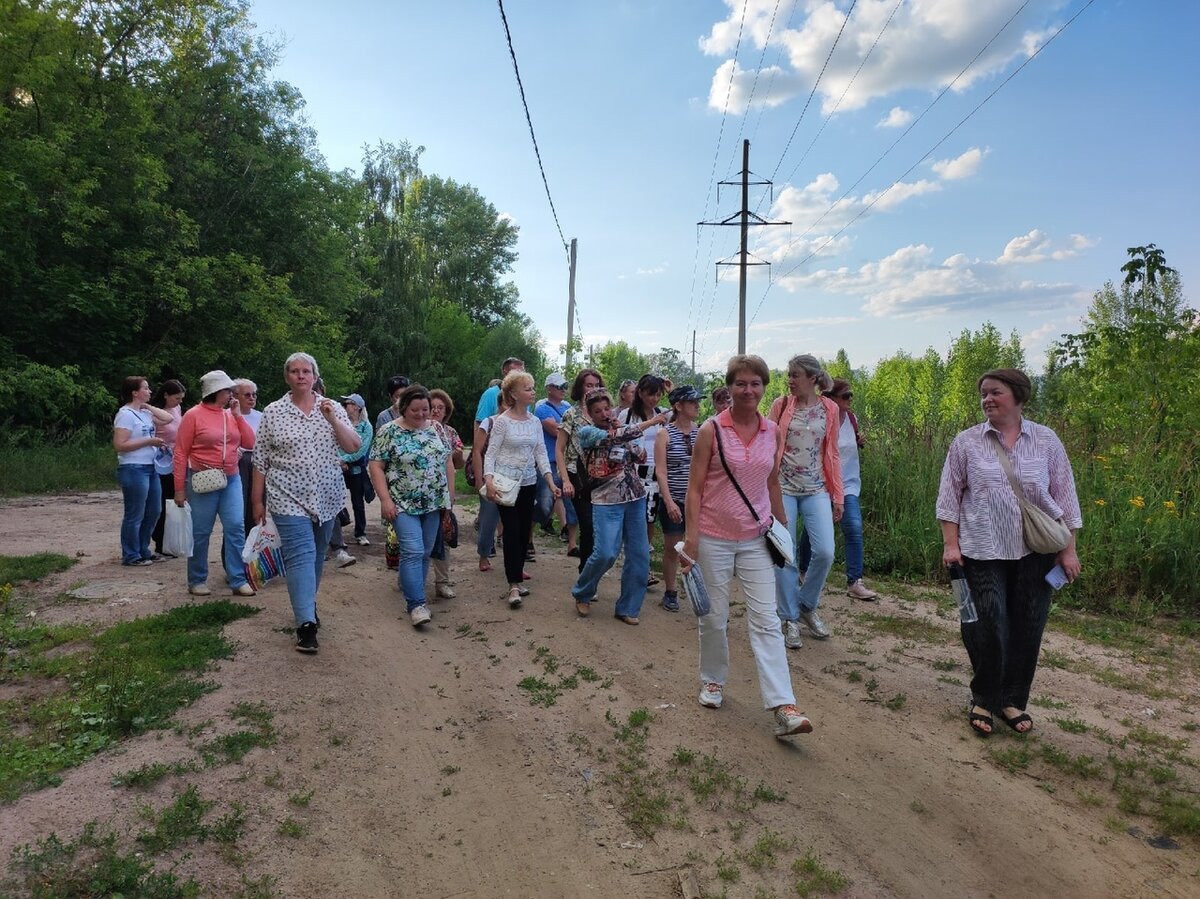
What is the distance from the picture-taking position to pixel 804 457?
202 inches

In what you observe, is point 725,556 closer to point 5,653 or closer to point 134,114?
point 5,653

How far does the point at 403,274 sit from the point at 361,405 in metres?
29.2

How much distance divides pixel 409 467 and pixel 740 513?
2.68m

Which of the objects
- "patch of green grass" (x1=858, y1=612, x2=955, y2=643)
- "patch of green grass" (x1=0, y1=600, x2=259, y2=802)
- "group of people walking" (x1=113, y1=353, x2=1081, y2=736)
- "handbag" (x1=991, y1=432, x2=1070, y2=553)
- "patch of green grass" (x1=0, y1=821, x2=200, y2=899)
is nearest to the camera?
"patch of green grass" (x1=0, y1=821, x2=200, y2=899)

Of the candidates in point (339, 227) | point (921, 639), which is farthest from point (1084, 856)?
point (339, 227)

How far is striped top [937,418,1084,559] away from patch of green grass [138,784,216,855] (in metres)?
3.91

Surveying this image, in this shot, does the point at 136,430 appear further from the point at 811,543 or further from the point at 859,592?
the point at 859,592

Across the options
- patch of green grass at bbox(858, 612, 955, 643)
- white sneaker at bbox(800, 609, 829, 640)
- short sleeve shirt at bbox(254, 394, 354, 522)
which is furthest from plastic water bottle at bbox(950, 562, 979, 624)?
short sleeve shirt at bbox(254, 394, 354, 522)

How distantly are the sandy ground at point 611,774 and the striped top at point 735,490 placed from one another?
3.60 feet

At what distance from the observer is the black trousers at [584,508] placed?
5956mm

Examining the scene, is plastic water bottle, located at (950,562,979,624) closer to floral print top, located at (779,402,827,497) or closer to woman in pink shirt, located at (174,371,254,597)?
floral print top, located at (779,402,827,497)

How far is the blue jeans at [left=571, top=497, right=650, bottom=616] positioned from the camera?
18.3 feet

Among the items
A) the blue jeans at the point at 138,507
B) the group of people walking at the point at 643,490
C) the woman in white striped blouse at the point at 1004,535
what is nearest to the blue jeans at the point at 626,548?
the group of people walking at the point at 643,490

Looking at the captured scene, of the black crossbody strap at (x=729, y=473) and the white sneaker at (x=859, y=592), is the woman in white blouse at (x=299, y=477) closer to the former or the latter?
the black crossbody strap at (x=729, y=473)
